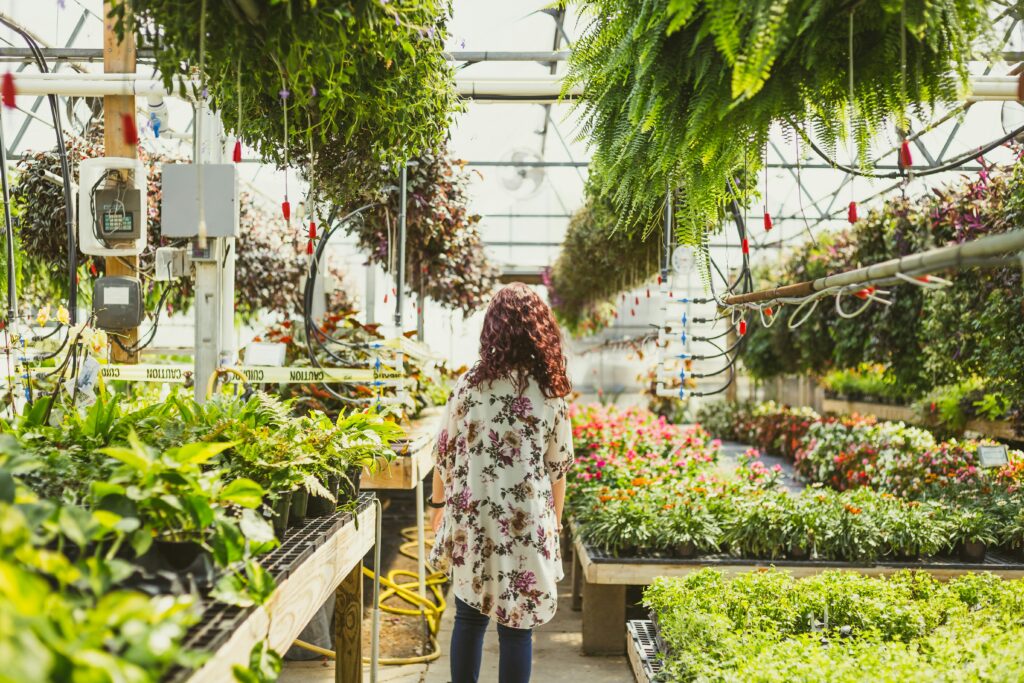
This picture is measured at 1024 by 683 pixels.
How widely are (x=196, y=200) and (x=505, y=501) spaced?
1.76 metres

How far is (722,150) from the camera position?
4.75ft

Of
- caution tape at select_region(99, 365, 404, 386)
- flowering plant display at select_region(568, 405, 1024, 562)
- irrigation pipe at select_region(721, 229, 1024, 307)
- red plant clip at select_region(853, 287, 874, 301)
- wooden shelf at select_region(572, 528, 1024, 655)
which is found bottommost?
wooden shelf at select_region(572, 528, 1024, 655)

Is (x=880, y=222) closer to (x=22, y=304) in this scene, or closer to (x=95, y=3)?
(x=95, y=3)

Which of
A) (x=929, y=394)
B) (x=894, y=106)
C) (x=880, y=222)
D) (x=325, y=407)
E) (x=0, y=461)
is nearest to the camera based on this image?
(x=0, y=461)

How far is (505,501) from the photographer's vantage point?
2.12 metres

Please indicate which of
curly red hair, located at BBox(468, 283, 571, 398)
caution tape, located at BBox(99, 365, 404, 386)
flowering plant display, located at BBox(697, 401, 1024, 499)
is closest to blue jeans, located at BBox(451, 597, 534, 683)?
curly red hair, located at BBox(468, 283, 571, 398)

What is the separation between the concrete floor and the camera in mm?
3104

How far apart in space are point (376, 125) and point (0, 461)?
1.10 metres

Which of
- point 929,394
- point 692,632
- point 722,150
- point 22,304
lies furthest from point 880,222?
point 22,304

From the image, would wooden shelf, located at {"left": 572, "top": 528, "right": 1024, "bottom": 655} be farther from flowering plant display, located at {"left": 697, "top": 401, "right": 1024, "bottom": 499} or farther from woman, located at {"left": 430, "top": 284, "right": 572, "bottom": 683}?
woman, located at {"left": 430, "top": 284, "right": 572, "bottom": 683}

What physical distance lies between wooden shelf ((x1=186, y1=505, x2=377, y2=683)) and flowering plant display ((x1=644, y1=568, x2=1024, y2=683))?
878 mm

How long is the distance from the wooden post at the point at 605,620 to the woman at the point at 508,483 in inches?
51.9

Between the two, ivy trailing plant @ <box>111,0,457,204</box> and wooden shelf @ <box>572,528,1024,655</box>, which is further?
wooden shelf @ <box>572,528,1024,655</box>

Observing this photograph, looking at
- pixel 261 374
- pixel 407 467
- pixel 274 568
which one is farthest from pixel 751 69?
pixel 261 374
